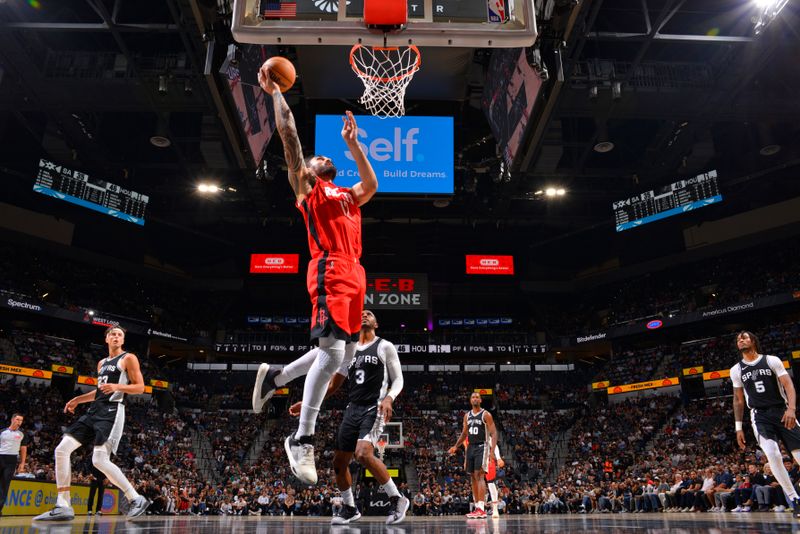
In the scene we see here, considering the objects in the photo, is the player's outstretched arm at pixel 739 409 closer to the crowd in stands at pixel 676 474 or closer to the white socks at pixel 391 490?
the white socks at pixel 391 490

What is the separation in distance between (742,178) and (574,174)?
7952 millimetres

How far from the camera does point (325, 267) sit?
4.30m

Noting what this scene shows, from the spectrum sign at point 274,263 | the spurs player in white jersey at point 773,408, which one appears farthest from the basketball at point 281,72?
the spectrum sign at point 274,263

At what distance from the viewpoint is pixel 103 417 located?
6527 millimetres

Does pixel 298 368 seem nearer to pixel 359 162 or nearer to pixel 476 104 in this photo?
pixel 359 162

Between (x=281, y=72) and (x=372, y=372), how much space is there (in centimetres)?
333

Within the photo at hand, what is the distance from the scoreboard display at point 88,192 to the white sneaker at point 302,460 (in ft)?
63.6

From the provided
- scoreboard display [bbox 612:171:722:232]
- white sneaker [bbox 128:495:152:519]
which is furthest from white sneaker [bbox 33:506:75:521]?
scoreboard display [bbox 612:171:722:232]

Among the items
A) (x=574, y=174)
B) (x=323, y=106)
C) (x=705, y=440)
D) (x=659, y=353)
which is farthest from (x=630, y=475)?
(x=323, y=106)

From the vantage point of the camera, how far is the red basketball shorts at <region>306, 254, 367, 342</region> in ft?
13.6

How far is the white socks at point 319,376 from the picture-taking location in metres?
4.19

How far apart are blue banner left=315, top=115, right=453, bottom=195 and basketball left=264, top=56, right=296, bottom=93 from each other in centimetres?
1002

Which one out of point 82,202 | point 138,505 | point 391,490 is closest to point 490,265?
point 82,202

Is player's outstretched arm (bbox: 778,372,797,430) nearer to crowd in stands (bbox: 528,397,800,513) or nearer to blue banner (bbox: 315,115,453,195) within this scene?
crowd in stands (bbox: 528,397,800,513)
